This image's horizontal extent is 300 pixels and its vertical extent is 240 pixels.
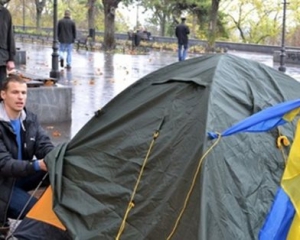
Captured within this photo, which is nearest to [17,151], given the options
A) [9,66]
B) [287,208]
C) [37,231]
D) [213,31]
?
[37,231]

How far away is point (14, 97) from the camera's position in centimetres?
467

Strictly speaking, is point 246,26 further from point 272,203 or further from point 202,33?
point 272,203

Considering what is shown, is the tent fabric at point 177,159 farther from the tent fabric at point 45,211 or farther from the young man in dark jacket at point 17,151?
the young man in dark jacket at point 17,151

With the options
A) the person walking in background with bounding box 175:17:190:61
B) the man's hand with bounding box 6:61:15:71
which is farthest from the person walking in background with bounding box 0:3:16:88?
the person walking in background with bounding box 175:17:190:61

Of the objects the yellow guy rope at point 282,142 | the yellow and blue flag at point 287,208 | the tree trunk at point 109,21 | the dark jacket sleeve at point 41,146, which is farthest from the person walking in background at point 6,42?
the tree trunk at point 109,21

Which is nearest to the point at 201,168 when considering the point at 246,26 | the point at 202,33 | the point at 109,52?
the point at 109,52

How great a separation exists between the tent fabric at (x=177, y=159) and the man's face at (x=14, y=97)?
45cm

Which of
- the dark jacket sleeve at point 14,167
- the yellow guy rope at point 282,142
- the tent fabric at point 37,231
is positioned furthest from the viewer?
the tent fabric at point 37,231

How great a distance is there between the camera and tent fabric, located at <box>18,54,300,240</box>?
3.75 m

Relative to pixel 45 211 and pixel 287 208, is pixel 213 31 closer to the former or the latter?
pixel 45 211

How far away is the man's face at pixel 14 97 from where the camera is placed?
4.67 metres

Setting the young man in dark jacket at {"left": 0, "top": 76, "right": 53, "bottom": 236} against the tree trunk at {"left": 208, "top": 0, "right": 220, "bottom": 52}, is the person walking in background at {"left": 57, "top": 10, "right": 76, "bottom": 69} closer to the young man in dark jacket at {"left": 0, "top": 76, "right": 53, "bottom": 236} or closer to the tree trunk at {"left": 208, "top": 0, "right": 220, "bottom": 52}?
the tree trunk at {"left": 208, "top": 0, "right": 220, "bottom": 52}

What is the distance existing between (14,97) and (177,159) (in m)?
1.46

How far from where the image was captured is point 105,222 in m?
4.24
